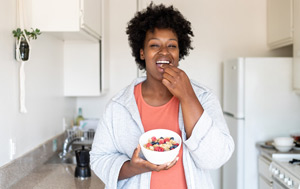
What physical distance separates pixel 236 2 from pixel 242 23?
0.22 m

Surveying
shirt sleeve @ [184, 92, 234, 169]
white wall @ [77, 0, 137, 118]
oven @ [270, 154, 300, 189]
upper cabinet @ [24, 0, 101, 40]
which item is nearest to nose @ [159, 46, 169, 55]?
shirt sleeve @ [184, 92, 234, 169]

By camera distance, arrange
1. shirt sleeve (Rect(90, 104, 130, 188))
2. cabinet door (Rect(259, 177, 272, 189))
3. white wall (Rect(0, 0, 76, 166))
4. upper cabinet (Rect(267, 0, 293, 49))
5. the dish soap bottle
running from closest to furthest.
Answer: shirt sleeve (Rect(90, 104, 130, 188)) → white wall (Rect(0, 0, 76, 166)) → cabinet door (Rect(259, 177, 272, 189)) → upper cabinet (Rect(267, 0, 293, 49)) → the dish soap bottle

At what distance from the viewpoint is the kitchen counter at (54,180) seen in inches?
72.1

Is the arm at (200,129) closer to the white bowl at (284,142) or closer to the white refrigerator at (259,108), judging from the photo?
the white bowl at (284,142)

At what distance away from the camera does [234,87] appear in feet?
9.83

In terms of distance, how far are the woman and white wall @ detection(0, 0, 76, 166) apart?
2.59 ft

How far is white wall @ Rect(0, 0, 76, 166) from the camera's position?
1761mm

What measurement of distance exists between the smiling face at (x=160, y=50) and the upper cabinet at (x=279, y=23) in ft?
6.16

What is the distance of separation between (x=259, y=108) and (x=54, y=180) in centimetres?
179

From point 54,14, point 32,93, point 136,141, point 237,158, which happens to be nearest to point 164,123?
point 136,141

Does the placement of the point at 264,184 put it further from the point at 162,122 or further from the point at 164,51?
the point at 164,51

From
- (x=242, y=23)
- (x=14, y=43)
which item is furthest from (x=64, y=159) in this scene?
(x=242, y=23)

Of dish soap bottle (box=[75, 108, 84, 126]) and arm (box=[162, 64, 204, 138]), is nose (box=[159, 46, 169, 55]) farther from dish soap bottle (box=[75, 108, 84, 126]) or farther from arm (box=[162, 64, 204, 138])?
A: dish soap bottle (box=[75, 108, 84, 126])

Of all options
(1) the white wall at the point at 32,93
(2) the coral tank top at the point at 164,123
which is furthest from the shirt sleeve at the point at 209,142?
(1) the white wall at the point at 32,93
